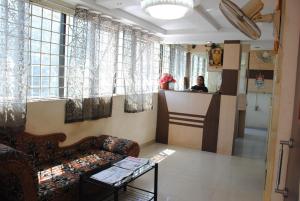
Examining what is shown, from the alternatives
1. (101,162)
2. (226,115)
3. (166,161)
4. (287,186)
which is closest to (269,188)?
(287,186)

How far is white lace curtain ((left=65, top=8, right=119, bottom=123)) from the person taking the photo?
3207 mm

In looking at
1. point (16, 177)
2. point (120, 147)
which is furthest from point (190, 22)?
point (16, 177)

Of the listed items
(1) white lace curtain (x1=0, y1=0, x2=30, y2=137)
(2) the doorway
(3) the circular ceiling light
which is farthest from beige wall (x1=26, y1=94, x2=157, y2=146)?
(2) the doorway

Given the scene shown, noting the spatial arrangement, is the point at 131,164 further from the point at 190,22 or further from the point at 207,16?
the point at 190,22

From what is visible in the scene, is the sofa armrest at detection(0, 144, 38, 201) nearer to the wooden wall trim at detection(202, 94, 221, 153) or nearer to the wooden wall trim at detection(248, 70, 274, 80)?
the wooden wall trim at detection(202, 94, 221, 153)

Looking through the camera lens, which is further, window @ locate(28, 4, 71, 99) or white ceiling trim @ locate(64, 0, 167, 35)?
white ceiling trim @ locate(64, 0, 167, 35)

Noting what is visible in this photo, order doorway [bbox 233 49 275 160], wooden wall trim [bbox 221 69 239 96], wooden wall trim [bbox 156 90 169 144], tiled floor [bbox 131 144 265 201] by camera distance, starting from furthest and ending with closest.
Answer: doorway [bbox 233 49 275 160]
wooden wall trim [bbox 156 90 169 144]
wooden wall trim [bbox 221 69 239 96]
tiled floor [bbox 131 144 265 201]

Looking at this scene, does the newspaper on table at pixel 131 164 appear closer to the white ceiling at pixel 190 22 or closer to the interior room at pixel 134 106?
the interior room at pixel 134 106

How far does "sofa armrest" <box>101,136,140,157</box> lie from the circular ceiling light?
5.93 ft

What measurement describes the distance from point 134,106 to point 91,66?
127cm

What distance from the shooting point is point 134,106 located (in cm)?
446

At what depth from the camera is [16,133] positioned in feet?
8.30

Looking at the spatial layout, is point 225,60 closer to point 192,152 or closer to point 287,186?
point 192,152

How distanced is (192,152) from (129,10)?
2860mm
